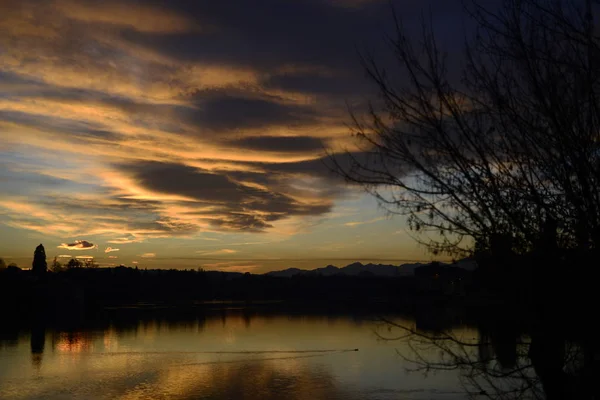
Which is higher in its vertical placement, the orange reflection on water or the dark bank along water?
the orange reflection on water

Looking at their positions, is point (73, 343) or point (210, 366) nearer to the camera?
point (210, 366)

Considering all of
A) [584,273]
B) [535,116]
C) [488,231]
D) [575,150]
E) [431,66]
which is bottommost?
[584,273]

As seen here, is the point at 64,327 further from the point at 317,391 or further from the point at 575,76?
the point at 575,76

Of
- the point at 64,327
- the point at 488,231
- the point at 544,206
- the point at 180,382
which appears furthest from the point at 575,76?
the point at 64,327

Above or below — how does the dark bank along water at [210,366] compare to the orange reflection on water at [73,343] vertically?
below

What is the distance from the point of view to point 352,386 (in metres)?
30.7

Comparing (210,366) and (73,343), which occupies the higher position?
(73,343)

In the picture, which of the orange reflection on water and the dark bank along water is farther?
the orange reflection on water

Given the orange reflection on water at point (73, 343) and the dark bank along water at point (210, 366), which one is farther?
the orange reflection on water at point (73, 343)

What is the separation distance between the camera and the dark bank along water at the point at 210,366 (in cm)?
2955

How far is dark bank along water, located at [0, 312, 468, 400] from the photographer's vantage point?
29.5 m

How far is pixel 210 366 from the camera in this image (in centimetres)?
3841

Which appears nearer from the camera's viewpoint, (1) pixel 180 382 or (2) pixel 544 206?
(2) pixel 544 206

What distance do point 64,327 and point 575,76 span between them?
69369 millimetres
